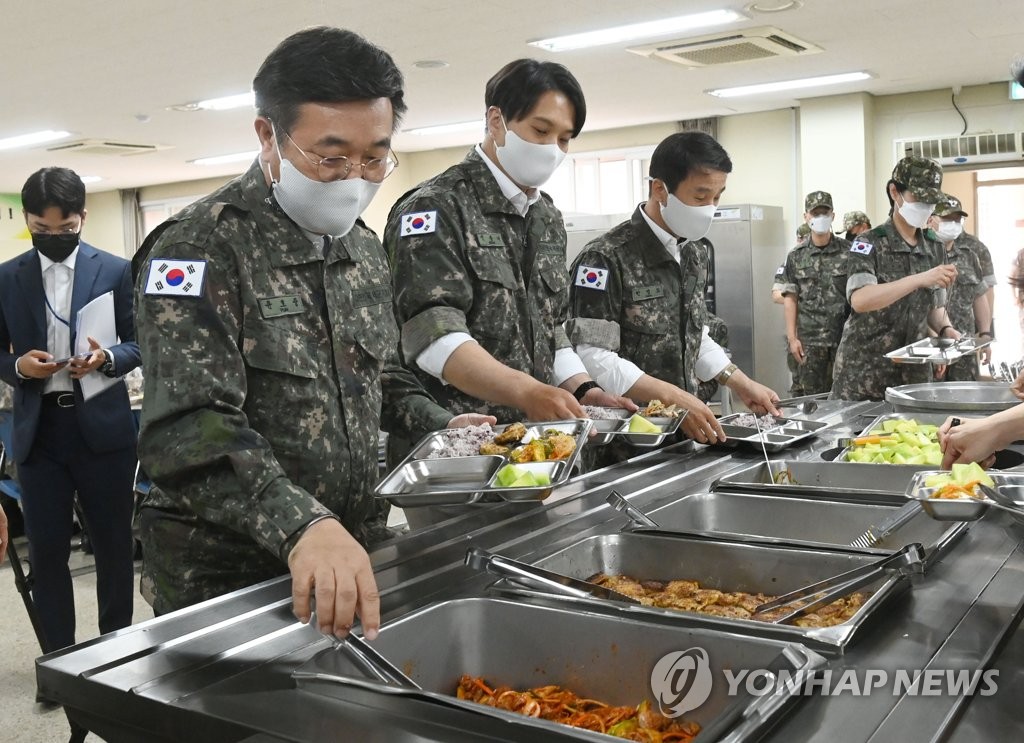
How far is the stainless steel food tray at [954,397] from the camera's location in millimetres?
2471

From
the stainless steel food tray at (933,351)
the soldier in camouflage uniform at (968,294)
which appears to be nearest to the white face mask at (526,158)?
the stainless steel food tray at (933,351)

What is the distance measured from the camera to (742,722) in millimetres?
777

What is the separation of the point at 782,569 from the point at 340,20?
4710 millimetres

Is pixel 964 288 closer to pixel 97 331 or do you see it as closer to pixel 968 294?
pixel 968 294

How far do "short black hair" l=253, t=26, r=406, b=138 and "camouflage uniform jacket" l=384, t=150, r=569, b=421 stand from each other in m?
0.65

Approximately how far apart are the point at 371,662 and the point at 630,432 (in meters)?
1.04

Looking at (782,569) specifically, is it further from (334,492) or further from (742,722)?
(334,492)

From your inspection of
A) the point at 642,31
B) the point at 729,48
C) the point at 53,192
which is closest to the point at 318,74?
the point at 53,192

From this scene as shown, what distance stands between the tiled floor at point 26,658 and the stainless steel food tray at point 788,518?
53.0 inches

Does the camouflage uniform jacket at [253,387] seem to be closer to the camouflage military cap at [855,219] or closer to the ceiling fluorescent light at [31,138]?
the camouflage military cap at [855,219]

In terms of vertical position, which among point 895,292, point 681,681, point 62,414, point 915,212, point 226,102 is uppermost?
point 226,102

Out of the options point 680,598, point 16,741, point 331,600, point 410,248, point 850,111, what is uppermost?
point 850,111

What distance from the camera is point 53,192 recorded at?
2.88 metres

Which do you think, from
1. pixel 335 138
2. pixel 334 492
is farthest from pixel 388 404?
pixel 335 138
